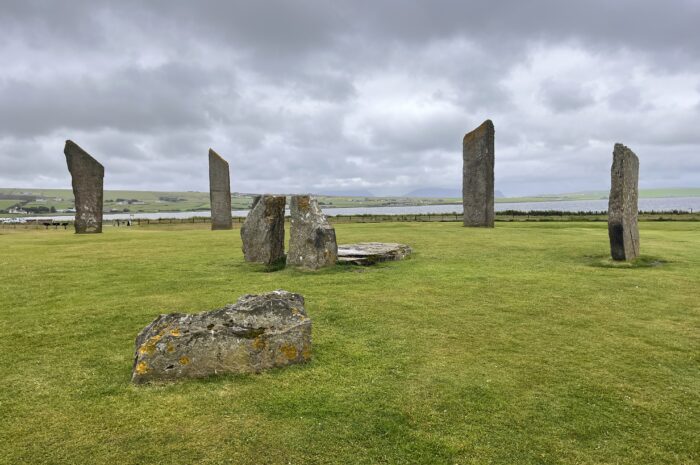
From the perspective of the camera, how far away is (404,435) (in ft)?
14.9

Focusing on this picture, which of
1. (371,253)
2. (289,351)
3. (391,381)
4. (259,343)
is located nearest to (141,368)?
(259,343)

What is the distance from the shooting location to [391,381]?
18.7 feet

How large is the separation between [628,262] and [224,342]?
42.6ft

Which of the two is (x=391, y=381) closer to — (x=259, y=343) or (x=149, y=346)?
(x=259, y=343)

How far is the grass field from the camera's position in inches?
171

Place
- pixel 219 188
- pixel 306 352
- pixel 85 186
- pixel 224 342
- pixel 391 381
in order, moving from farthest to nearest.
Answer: pixel 219 188 → pixel 85 186 → pixel 306 352 → pixel 224 342 → pixel 391 381

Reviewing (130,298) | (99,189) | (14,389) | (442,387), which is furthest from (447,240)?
(99,189)

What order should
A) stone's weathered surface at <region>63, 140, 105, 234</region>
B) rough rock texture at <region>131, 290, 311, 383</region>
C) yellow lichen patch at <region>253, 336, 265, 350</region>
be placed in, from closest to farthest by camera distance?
rough rock texture at <region>131, 290, 311, 383</region>
yellow lichen patch at <region>253, 336, 265, 350</region>
stone's weathered surface at <region>63, 140, 105, 234</region>

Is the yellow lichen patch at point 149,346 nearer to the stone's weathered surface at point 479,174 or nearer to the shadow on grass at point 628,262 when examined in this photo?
the shadow on grass at point 628,262

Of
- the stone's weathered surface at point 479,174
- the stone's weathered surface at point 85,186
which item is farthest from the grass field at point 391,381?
the stone's weathered surface at point 85,186

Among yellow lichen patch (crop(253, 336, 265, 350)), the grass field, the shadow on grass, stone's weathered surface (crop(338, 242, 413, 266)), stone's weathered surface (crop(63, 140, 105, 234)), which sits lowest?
the grass field

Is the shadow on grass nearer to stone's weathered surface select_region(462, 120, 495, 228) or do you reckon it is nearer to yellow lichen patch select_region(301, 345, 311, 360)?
yellow lichen patch select_region(301, 345, 311, 360)

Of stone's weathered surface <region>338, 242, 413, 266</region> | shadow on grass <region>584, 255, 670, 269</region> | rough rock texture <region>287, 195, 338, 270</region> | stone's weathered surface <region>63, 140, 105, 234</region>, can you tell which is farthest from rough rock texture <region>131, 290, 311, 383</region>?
stone's weathered surface <region>63, 140, 105, 234</region>

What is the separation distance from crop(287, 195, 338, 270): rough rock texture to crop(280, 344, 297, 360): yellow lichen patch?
7.40 metres
